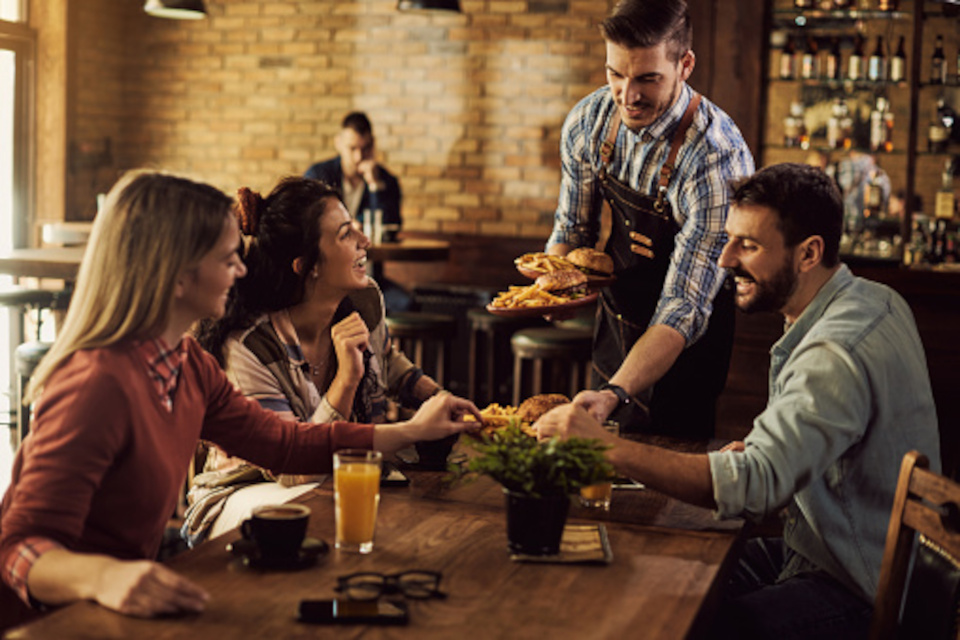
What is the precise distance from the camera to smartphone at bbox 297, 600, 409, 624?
1467 mm

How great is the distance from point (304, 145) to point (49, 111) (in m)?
1.72

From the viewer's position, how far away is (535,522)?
1.73m

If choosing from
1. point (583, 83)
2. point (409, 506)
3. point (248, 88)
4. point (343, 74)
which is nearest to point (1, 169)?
point (248, 88)

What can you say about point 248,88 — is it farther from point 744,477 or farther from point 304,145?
point 744,477

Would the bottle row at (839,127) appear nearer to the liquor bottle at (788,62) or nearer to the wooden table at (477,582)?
the liquor bottle at (788,62)

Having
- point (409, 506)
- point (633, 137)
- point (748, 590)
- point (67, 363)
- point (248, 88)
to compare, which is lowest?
point (748, 590)

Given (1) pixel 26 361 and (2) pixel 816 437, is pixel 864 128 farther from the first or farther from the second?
(2) pixel 816 437

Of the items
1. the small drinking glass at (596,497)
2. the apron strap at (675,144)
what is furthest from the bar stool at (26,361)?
the small drinking glass at (596,497)

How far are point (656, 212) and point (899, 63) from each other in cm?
350

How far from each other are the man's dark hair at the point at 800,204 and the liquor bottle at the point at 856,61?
4127 mm

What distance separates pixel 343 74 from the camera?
8055mm

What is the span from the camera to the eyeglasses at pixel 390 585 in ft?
5.11

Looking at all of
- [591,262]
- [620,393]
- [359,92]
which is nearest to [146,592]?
[620,393]

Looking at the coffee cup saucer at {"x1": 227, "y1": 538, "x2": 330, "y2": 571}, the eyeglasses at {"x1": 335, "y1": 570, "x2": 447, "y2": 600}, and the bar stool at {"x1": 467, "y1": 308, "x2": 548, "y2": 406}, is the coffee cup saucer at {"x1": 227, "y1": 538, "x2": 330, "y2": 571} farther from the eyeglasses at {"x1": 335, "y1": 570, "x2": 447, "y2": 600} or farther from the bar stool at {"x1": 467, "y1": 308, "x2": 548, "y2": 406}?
the bar stool at {"x1": 467, "y1": 308, "x2": 548, "y2": 406}
